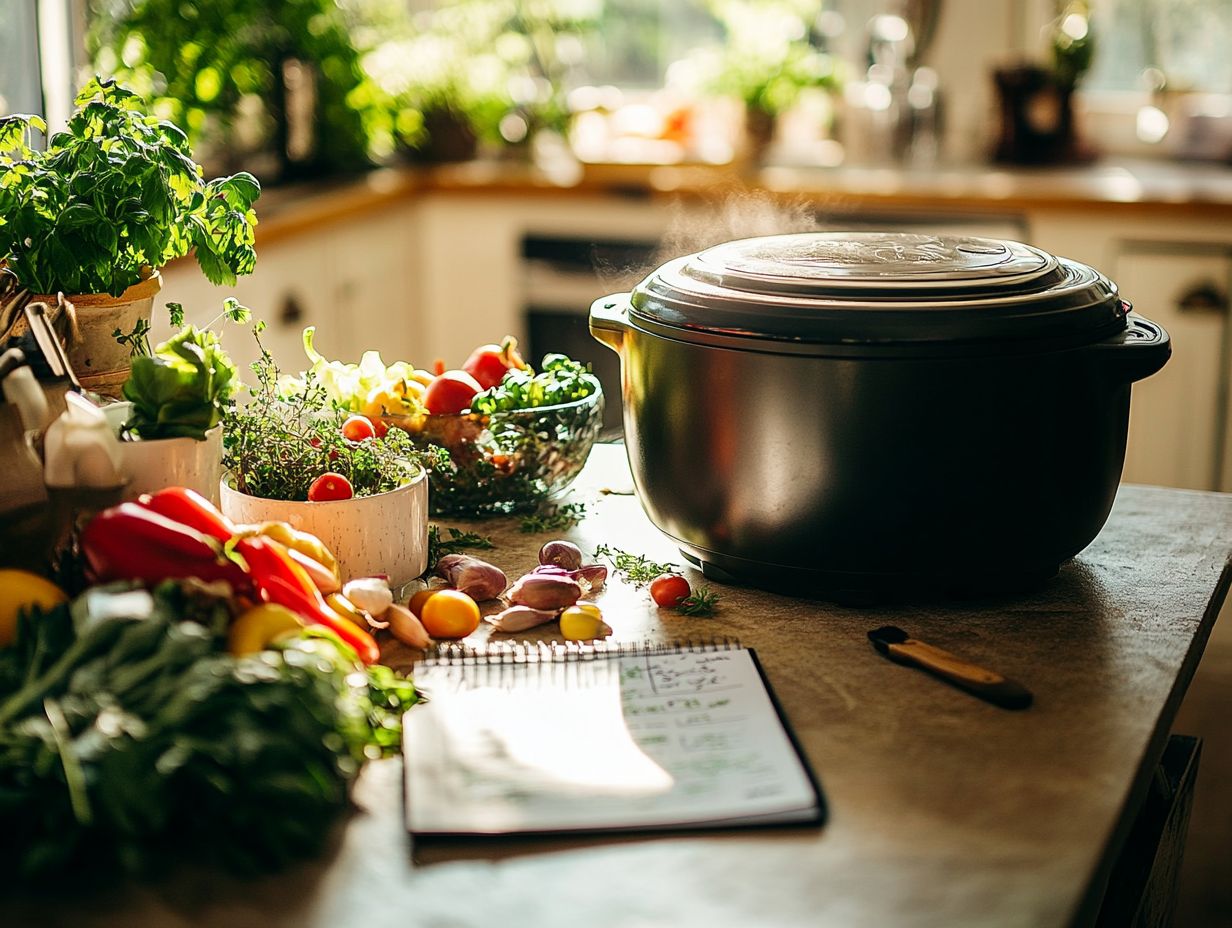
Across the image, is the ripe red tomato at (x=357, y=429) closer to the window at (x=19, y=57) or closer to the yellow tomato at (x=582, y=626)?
the yellow tomato at (x=582, y=626)

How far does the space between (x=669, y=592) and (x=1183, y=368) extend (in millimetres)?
2051

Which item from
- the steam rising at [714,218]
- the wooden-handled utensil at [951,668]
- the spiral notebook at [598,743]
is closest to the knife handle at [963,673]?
the wooden-handled utensil at [951,668]

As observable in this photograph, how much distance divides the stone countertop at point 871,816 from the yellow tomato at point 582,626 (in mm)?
22

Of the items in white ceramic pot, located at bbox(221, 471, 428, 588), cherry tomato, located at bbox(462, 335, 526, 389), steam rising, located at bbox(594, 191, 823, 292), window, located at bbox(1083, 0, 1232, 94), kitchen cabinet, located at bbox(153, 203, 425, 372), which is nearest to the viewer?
A: white ceramic pot, located at bbox(221, 471, 428, 588)

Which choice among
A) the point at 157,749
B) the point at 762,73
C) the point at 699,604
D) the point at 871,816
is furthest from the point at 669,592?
the point at 762,73

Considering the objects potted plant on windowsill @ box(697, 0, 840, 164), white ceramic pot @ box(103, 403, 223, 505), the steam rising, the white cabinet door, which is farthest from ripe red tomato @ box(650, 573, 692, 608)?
potted plant on windowsill @ box(697, 0, 840, 164)

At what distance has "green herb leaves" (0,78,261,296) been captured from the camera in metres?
1.08

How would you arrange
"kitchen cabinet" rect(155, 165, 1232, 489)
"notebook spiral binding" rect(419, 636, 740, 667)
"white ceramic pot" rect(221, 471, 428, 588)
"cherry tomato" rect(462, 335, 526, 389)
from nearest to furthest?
"notebook spiral binding" rect(419, 636, 740, 667) < "white ceramic pot" rect(221, 471, 428, 588) < "cherry tomato" rect(462, 335, 526, 389) < "kitchen cabinet" rect(155, 165, 1232, 489)

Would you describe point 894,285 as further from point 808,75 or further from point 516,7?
point 516,7

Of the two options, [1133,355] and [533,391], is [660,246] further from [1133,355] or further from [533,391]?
[1133,355]

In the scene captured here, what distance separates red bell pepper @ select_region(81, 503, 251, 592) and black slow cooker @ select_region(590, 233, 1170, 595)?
390 millimetres

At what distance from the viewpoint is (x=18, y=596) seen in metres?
0.89

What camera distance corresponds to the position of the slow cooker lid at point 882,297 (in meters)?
1.04

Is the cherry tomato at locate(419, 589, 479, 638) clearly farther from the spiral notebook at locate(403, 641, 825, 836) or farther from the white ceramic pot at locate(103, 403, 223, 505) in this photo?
the white ceramic pot at locate(103, 403, 223, 505)
